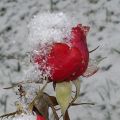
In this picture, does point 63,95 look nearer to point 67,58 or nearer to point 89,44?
point 67,58

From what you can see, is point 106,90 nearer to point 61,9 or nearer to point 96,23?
point 96,23

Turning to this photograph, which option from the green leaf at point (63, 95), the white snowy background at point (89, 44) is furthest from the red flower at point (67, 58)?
the white snowy background at point (89, 44)

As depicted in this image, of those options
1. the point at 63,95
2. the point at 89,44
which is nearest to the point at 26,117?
the point at 63,95

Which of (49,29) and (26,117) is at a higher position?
(49,29)

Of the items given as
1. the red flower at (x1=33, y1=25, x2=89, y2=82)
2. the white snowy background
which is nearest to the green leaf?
the red flower at (x1=33, y1=25, x2=89, y2=82)

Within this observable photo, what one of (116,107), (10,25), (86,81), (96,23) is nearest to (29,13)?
(10,25)

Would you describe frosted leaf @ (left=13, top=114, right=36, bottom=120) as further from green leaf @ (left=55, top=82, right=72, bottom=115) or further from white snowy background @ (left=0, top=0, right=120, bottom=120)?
white snowy background @ (left=0, top=0, right=120, bottom=120)
